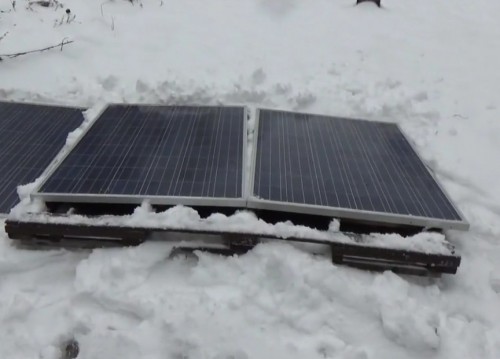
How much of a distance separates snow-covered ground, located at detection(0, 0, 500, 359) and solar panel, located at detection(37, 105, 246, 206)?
416 millimetres

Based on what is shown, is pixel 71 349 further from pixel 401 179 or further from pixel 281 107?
pixel 281 107

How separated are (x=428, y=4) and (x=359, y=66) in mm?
3308

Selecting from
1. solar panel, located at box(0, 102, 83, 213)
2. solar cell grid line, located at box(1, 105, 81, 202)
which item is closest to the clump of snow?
solar panel, located at box(0, 102, 83, 213)

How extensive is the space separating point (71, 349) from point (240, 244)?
1.21m

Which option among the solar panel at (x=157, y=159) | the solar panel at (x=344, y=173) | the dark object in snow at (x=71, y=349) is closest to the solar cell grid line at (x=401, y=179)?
the solar panel at (x=344, y=173)

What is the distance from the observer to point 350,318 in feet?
10.0

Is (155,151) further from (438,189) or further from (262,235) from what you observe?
(438,189)

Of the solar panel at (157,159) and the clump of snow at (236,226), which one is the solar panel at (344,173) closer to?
the clump of snow at (236,226)

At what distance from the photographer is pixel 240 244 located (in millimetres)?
3371

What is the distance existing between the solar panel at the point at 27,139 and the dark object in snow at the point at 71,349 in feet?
4.12

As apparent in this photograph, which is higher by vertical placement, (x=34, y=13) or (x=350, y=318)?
(x=34, y=13)

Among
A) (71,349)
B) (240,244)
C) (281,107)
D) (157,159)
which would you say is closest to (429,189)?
(240,244)

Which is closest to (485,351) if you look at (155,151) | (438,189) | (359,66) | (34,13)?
(438,189)

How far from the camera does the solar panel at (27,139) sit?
153 inches
